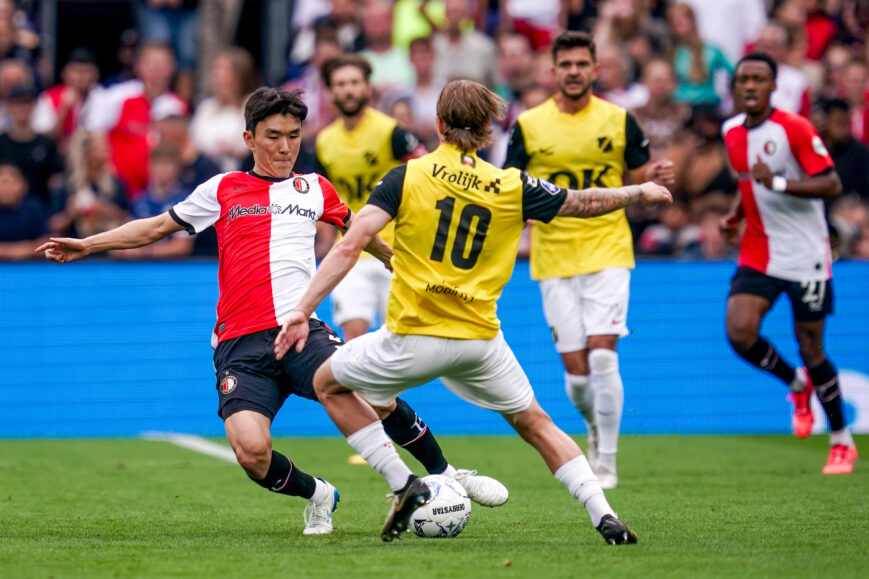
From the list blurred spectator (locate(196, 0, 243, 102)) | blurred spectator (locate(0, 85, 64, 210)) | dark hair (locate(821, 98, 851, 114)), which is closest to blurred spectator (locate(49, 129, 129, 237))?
blurred spectator (locate(0, 85, 64, 210))

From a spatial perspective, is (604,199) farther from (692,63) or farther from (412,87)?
(692,63)

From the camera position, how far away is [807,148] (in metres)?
9.69

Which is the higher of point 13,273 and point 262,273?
point 262,273

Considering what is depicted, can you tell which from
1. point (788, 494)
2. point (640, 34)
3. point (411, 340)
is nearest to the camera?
point (411, 340)

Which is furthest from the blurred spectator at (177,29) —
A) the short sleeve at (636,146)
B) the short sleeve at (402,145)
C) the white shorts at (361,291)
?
the short sleeve at (636,146)

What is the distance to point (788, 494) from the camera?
843cm

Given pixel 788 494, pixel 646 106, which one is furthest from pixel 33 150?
pixel 788 494

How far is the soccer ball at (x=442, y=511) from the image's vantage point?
6480 millimetres

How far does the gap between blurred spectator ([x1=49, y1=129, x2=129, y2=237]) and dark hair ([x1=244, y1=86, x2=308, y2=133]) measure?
718 centimetres

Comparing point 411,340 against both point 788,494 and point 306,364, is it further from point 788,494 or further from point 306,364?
point 788,494

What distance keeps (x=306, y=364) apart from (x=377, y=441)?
26.9 inches

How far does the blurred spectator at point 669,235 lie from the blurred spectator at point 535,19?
3.34m

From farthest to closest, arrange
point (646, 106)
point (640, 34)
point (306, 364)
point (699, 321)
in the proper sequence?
point (640, 34) < point (646, 106) < point (699, 321) < point (306, 364)

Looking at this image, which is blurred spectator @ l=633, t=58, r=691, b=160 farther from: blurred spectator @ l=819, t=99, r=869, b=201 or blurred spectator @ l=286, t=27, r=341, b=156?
blurred spectator @ l=286, t=27, r=341, b=156
